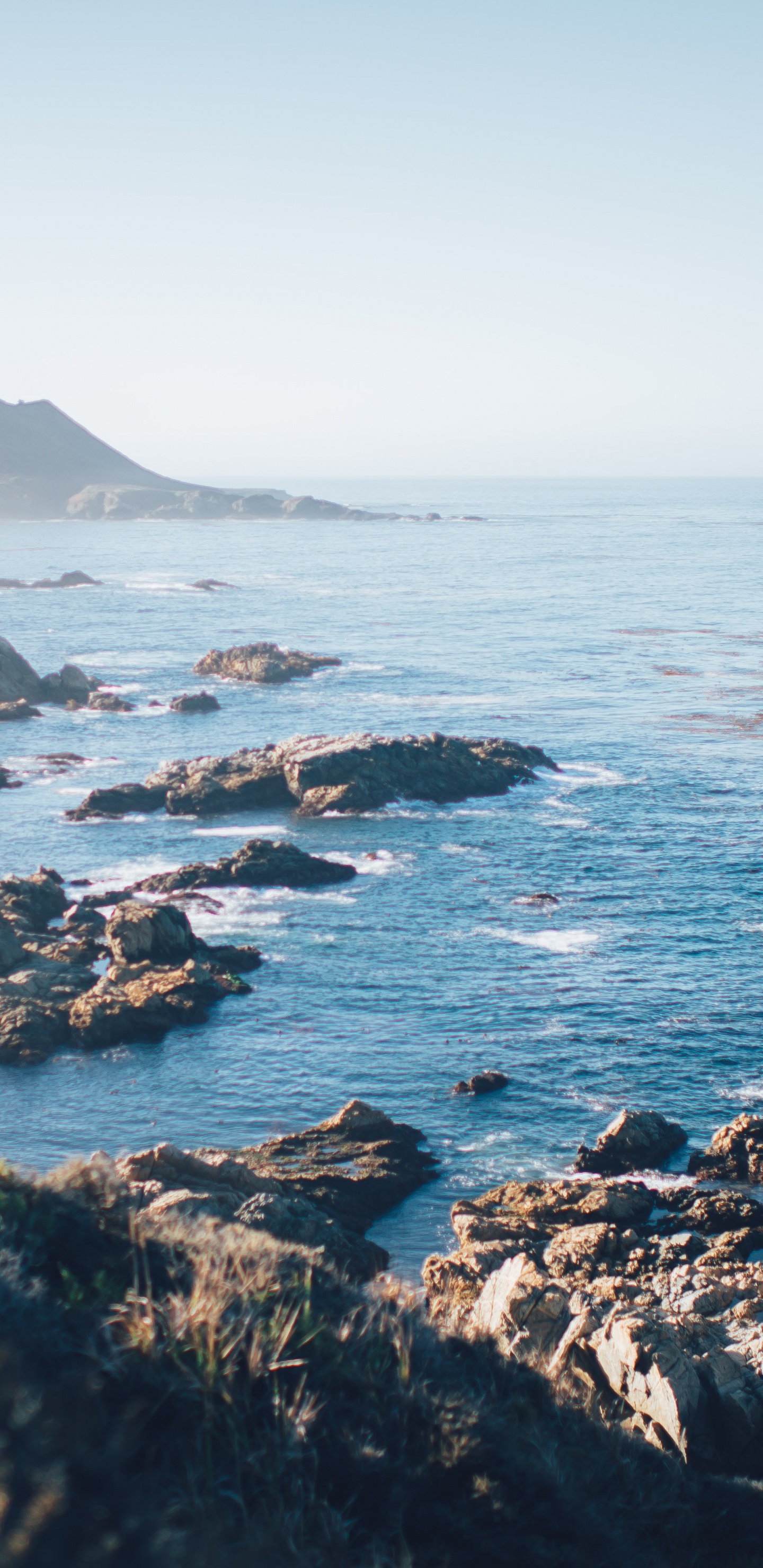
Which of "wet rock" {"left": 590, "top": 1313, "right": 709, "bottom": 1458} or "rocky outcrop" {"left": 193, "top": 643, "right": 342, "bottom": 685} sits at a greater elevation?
→ "rocky outcrop" {"left": 193, "top": 643, "right": 342, "bottom": 685}

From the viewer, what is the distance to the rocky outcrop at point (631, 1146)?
34219 millimetres

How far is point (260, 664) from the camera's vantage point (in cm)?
10906

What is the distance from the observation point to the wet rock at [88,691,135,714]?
97188 mm

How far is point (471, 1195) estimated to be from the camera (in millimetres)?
33156

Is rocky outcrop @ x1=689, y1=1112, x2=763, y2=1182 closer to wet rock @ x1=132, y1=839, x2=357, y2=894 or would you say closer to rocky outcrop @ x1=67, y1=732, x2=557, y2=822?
wet rock @ x1=132, y1=839, x2=357, y2=894

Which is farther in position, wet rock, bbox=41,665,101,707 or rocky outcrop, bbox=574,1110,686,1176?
wet rock, bbox=41,665,101,707

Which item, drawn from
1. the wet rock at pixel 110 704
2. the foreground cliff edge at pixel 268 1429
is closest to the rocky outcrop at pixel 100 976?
the foreground cliff edge at pixel 268 1429

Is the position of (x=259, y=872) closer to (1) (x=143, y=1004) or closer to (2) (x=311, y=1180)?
(1) (x=143, y=1004)

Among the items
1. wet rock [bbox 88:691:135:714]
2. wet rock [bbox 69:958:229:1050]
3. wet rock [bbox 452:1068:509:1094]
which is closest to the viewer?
wet rock [bbox 452:1068:509:1094]

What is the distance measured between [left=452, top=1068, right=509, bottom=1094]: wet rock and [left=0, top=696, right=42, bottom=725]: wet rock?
2611 inches

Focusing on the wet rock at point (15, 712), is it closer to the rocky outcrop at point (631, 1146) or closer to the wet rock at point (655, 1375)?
the rocky outcrop at point (631, 1146)

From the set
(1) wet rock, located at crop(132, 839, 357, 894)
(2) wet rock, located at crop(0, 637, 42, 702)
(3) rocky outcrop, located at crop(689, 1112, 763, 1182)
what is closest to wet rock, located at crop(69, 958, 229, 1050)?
(1) wet rock, located at crop(132, 839, 357, 894)

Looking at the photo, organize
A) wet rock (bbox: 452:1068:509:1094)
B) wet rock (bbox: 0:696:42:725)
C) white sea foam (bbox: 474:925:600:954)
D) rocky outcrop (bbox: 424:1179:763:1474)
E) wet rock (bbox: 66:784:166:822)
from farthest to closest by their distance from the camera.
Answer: wet rock (bbox: 0:696:42:725) < wet rock (bbox: 66:784:166:822) < white sea foam (bbox: 474:925:600:954) < wet rock (bbox: 452:1068:509:1094) < rocky outcrop (bbox: 424:1179:763:1474)

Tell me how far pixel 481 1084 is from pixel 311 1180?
318 inches
